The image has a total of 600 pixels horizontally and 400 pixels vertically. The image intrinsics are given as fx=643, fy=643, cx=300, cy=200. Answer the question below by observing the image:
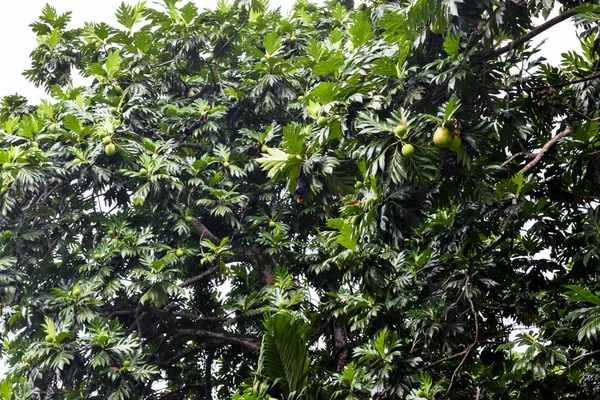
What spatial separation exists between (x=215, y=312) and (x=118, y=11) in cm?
281

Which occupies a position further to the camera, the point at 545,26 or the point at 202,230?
the point at 202,230

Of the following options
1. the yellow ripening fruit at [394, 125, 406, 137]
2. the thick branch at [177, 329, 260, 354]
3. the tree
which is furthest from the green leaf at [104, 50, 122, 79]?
the yellow ripening fruit at [394, 125, 406, 137]

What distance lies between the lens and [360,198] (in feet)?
10.6

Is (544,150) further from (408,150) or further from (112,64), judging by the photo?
(112,64)

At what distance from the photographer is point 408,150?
2711 mm

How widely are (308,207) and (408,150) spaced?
2552mm

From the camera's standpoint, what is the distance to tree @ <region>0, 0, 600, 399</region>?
123 inches

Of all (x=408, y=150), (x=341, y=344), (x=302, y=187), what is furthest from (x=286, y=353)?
(x=408, y=150)

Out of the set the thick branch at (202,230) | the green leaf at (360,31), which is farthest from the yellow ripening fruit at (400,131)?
the thick branch at (202,230)

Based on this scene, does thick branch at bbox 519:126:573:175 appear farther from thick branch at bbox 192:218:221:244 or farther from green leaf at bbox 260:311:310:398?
thick branch at bbox 192:218:221:244

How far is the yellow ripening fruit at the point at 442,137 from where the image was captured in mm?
2719

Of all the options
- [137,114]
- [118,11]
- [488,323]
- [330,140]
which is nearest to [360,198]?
[330,140]

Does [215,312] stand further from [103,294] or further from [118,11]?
[118,11]

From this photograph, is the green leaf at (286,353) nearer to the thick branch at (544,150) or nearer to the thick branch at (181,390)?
the thick branch at (544,150)
